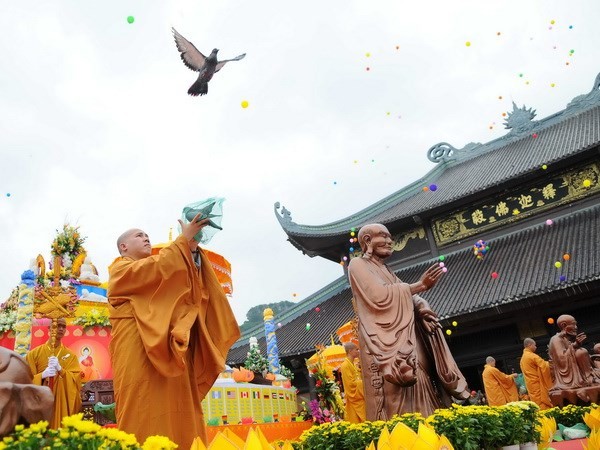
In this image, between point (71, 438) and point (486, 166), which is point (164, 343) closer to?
point (71, 438)

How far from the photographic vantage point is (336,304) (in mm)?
16531

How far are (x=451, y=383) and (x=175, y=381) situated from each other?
1865 millimetres

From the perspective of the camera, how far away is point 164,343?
7.71ft

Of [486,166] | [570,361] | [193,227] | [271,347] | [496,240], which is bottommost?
[570,361]

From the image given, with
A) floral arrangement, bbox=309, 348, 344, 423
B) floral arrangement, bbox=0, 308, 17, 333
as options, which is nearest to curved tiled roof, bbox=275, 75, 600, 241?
floral arrangement, bbox=309, 348, 344, 423

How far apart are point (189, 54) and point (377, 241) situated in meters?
3.09

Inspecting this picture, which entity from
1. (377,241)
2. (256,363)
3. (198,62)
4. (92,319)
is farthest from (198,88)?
(256,363)

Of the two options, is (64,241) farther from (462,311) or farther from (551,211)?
(551,211)

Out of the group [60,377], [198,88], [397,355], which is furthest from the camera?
[198,88]

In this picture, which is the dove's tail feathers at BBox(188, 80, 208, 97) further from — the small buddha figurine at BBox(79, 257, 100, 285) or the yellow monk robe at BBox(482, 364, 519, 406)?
the yellow monk robe at BBox(482, 364, 519, 406)

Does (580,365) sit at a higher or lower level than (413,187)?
lower

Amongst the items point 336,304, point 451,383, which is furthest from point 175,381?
point 336,304

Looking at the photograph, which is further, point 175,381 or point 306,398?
point 306,398

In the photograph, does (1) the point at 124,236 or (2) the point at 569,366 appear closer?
(1) the point at 124,236
